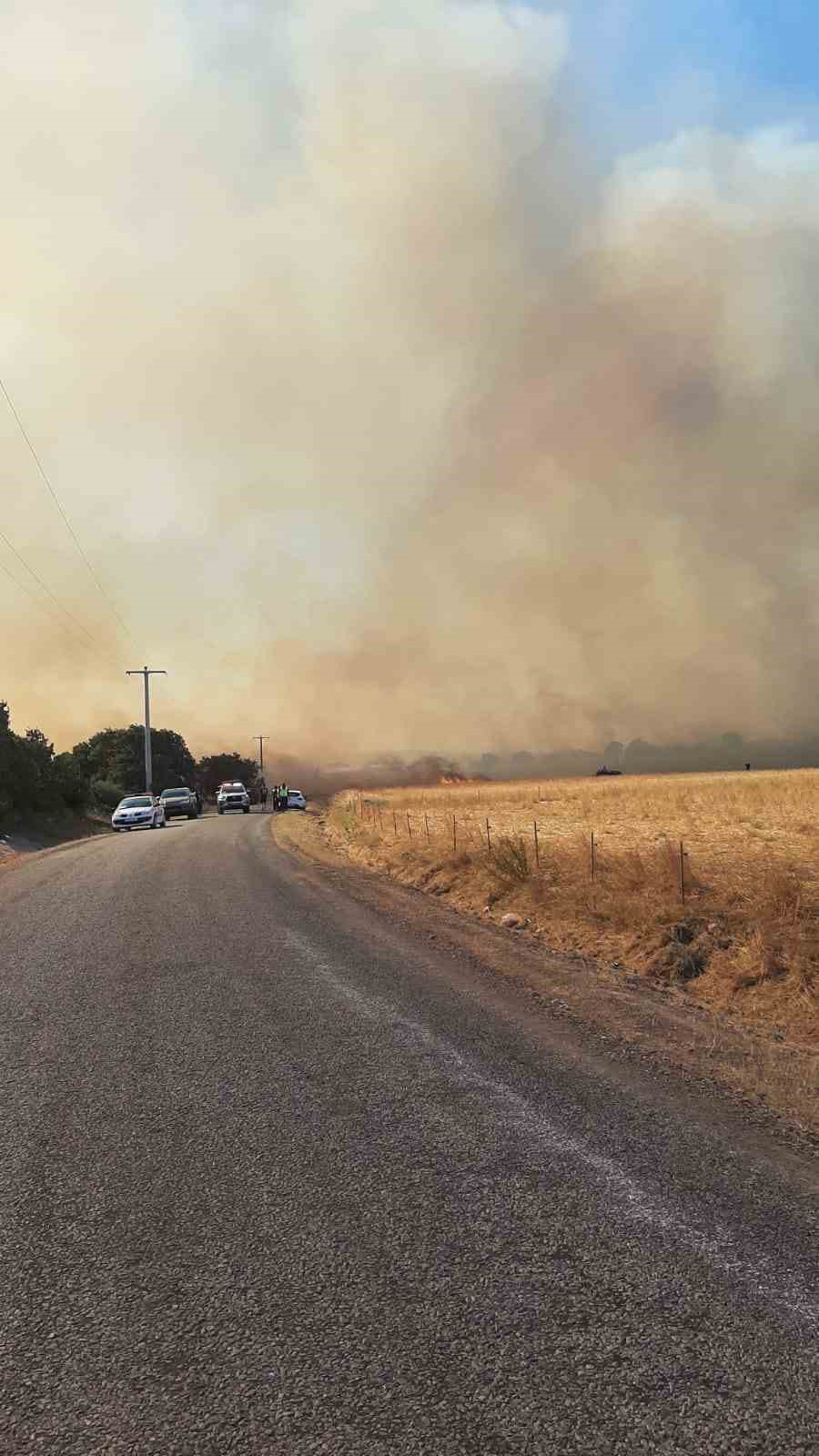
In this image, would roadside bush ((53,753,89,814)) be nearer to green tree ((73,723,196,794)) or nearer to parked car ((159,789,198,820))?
parked car ((159,789,198,820))

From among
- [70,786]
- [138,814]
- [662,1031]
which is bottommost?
[662,1031]

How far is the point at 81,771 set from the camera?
8188 centimetres

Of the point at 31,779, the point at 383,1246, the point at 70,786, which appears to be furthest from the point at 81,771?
the point at 383,1246

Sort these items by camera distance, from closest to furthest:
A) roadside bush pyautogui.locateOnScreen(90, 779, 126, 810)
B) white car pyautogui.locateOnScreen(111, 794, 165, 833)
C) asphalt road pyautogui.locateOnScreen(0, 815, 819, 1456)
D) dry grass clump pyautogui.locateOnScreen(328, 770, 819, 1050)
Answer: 1. asphalt road pyautogui.locateOnScreen(0, 815, 819, 1456)
2. dry grass clump pyautogui.locateOnScreen(328, 770, 819, 1050)
3. white car pyautogui.locateOnScreen(111, 794, 165, 833)
4. roadside bush pyautogui.locateOnScreen(90, 779, 126, 810)

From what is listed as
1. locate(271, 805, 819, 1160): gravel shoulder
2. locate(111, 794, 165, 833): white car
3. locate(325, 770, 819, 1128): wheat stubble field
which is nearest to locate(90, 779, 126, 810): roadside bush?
locate(111, 794, 165, 833): white car

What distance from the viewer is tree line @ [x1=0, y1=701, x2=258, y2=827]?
45.0 metres

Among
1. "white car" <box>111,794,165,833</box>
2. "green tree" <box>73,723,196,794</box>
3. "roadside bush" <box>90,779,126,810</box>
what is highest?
"green tree" <box>73,723,196,794</box>

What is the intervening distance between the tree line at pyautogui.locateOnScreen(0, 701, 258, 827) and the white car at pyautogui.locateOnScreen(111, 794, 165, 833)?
5759 mm

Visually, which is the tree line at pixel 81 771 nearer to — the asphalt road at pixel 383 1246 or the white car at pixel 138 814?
the white car at pixel 138 814

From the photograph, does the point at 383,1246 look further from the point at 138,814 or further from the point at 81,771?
the point at 81,771

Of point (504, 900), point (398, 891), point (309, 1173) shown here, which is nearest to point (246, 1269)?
point (309, 1173)

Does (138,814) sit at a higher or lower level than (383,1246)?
higher

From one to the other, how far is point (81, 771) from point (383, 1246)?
84.0 meters

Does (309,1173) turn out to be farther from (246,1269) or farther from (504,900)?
(504,900)
